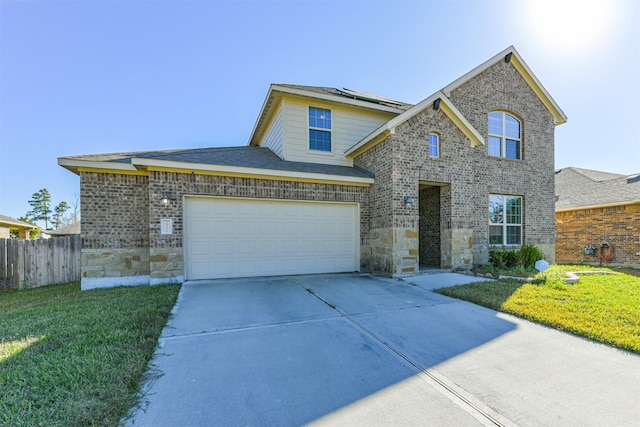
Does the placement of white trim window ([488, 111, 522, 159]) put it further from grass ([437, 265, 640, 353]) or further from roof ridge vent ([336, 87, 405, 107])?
grass ([437, 265, 640, 353])

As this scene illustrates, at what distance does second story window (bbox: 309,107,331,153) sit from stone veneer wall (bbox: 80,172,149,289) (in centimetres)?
550

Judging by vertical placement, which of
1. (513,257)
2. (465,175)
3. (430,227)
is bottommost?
(513,257)

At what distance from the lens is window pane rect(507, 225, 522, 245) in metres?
10.6

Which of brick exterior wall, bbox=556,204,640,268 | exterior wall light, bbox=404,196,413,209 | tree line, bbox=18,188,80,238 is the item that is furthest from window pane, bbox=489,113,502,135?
tree line, bbox=18,188,80,238

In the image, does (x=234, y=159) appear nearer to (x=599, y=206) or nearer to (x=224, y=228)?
(x=224, y=228)

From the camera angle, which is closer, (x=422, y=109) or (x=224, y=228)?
(x=224, y=228)

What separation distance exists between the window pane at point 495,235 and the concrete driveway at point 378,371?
625 centimetres

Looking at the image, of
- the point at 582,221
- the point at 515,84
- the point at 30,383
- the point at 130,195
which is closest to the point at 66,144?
the point at 130,195

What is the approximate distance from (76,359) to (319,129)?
872 centimetres

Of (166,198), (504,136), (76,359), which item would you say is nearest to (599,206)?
(504,136)

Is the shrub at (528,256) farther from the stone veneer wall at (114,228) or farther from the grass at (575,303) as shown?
the stone veneer wall at (114,228)

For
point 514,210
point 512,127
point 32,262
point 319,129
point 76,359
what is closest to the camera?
point 76,359

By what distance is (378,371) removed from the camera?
9.57ft

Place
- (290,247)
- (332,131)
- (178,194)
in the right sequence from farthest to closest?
1. (332,131)
2. (290,247)
3. (178,194)
